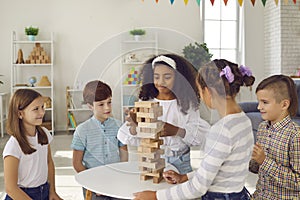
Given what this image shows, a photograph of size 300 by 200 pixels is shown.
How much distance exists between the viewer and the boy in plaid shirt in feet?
4.71

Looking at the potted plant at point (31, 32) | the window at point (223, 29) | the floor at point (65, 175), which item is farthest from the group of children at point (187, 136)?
the window at point (223, 29)

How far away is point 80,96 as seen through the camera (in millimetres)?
1302

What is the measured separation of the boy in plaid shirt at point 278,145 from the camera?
4.71 ft

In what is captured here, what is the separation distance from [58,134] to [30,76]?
996mm

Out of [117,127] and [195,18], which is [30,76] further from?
[117,127]

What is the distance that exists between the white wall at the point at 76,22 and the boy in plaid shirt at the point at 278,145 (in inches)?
156

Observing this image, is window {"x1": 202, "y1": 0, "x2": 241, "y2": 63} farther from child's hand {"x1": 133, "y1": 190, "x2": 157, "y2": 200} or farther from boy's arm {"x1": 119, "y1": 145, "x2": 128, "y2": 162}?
child's hand {"x1": 133, "y1": 190, "x2": 157, "y2": 200}

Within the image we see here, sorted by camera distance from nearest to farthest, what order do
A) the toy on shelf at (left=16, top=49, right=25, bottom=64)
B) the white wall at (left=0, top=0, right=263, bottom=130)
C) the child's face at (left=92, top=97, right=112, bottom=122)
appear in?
the child's face at (left=92, top=97, right=112, bottom=122), the toy on shelf at (left=16, top=49, right=25, bottom=64), the white wall at (left=0, top=0, right=263, bottom=130)

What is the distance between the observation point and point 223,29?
240 inches

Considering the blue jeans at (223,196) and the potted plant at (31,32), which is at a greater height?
the potted plant at (31,32)

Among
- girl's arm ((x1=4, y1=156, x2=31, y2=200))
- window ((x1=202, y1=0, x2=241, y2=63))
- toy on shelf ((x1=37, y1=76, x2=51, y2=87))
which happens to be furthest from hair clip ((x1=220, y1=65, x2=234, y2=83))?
window ((x1=202, y1=0, x2=241, y2=63))

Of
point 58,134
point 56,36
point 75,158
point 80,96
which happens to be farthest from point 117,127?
point 56,36

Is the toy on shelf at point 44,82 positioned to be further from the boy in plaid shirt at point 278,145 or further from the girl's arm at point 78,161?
the boy in plaid shirt at point 278,145

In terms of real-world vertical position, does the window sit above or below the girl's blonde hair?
above
